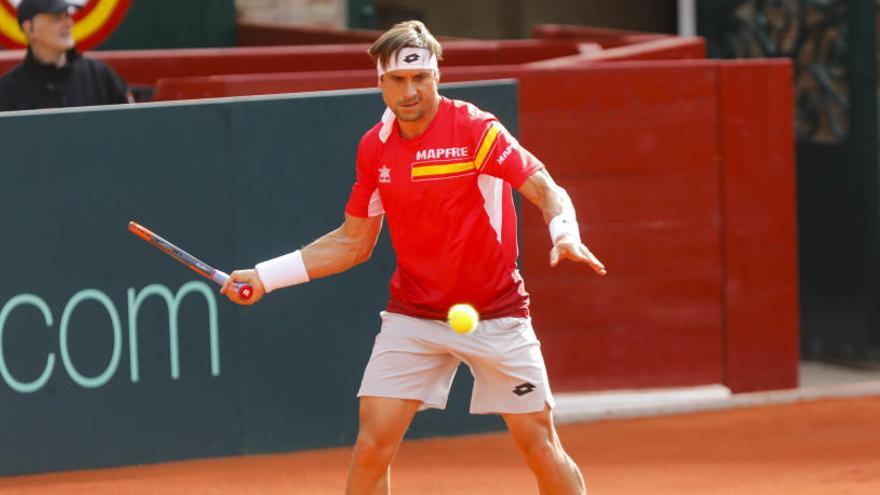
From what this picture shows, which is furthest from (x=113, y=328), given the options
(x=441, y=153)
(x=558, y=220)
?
(x=558, y=220)

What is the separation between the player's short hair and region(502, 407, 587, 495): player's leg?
4.45 ft

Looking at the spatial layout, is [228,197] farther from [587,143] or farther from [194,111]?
[587,143]

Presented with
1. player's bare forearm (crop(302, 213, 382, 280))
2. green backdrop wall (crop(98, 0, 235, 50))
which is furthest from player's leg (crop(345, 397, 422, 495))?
green backdrop wall (crop(98, 0, 235, 50))

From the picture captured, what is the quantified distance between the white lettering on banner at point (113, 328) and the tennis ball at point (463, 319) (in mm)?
2901

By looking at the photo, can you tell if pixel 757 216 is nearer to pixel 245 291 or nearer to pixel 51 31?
pixel 51 31

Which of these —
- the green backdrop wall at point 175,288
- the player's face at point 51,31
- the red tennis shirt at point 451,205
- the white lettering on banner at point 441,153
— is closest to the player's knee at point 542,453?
the red tennis shirt at point 451,205

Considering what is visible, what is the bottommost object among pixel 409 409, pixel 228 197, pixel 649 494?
pixel 649 494

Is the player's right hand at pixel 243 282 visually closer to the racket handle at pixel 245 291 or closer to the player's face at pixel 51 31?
the racket handle at pixel 245 291

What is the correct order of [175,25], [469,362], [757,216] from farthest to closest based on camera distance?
[175,25]
[757,216]
[469,362]

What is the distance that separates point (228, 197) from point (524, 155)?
9.18ft

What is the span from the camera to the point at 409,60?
6281 mm

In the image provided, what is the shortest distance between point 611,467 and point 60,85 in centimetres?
342

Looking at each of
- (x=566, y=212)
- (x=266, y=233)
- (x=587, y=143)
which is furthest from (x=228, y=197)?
(x=566, y=212)

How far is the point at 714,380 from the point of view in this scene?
10.5 meters
